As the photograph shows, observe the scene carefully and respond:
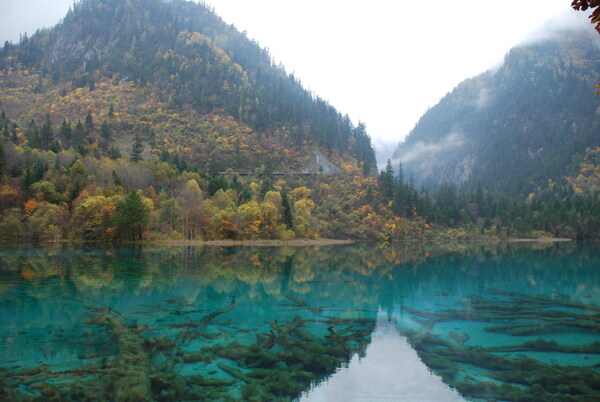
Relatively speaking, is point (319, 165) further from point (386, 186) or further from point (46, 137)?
point (46, 137)

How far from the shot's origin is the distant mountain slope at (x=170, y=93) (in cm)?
13562

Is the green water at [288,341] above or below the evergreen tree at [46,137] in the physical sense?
below

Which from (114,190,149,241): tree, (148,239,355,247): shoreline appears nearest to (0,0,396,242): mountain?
(114,190,149,241): tree

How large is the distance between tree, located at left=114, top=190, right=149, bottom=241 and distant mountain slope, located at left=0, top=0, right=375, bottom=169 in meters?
49.7

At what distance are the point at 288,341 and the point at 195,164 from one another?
108480 millimetres

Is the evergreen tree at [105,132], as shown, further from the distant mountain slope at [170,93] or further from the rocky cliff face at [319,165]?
the rocky cliff face at [319,165]

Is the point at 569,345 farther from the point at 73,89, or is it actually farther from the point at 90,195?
the point at 73,89

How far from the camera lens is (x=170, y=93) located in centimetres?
15725

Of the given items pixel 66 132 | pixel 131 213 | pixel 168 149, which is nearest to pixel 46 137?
pixel 66 132

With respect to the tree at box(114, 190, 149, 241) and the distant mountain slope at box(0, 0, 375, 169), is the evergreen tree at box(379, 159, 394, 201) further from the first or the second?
the tree at box(114, 190, 149, 241)

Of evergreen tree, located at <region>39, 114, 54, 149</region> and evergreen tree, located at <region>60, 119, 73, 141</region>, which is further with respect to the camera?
evergreen tree, located at <region>60, 119, 73, 141</region>

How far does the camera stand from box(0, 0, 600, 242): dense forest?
69.0 m

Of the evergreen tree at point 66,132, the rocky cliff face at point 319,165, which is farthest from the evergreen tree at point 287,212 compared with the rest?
the evergreen tree at point 66,132

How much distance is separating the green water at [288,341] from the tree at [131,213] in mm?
37019
